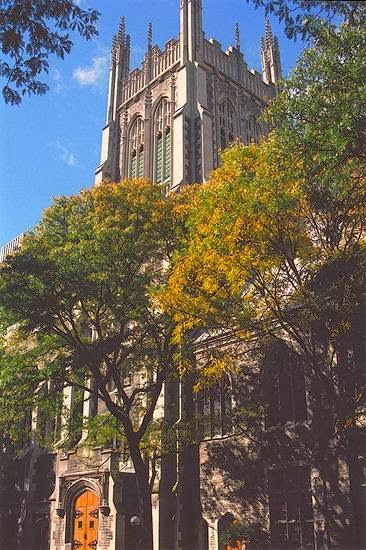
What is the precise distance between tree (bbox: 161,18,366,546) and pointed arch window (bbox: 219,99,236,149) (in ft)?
92.8

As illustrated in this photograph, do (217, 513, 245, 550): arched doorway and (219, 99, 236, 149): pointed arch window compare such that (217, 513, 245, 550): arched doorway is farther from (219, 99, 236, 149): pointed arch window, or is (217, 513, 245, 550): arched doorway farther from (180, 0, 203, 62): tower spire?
(180, 0, 203, 62): tower spire

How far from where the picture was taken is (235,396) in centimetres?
2155

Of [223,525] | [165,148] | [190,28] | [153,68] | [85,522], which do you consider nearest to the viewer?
[223,525]

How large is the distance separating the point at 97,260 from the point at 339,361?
7.82m

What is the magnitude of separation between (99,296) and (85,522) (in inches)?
433

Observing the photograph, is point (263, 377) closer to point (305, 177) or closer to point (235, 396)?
point (235, 396)

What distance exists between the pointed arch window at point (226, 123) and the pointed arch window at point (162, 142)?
397cm

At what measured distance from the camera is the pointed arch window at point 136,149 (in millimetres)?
45875

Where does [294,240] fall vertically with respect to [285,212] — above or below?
below

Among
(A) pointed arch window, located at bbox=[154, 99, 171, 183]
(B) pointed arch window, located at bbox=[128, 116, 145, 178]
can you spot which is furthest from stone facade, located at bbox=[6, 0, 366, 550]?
(B) pointed arch window, located at bbox=[128, 116, 145, 178]

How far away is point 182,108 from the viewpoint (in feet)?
137

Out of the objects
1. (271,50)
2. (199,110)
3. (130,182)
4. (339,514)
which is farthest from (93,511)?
(271,50)

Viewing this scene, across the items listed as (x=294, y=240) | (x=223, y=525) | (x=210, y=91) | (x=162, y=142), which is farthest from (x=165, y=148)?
(x=294, y=240)

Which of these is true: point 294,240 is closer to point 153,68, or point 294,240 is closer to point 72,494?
point 72,494
